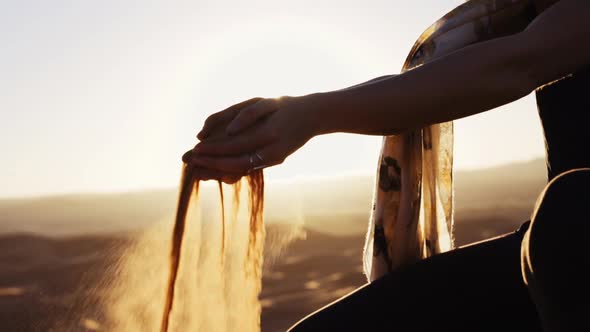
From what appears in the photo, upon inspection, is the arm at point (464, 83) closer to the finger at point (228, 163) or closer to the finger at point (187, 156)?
the finger at point (228, 163)

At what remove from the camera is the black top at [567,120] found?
134 centimetres

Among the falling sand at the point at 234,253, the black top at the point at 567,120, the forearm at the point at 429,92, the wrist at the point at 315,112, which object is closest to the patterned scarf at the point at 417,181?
the black top at the point at 567,120

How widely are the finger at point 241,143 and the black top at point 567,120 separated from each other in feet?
2.48

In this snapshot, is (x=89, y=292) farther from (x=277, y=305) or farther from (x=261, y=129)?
(x=277, y=305)

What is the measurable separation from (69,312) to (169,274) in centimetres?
44

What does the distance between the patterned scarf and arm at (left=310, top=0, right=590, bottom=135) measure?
59cm

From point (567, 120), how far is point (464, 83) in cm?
49

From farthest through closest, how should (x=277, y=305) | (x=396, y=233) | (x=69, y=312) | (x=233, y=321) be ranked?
(x=277, y=305), (x=396, y=233), (x=69, y=312), (x=233, y=321)

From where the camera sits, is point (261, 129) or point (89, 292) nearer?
point (261, 129)

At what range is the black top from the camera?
4.41 feet

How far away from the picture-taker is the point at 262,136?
0.97 meters

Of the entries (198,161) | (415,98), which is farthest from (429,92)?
(198,161)

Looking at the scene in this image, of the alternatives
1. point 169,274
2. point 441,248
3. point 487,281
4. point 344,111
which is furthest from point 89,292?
point 441,248

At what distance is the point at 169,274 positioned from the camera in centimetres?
128
